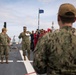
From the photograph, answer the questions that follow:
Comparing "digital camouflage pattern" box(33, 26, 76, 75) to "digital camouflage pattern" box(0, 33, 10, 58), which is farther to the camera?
A: "digital camouflage pattern" box(0, 33, 10, 58)

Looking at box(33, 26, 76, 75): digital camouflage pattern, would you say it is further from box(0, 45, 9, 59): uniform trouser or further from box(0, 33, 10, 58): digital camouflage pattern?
box(0, 45, 9, 59): uniform trouser

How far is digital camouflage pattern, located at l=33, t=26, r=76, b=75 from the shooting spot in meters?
3.46

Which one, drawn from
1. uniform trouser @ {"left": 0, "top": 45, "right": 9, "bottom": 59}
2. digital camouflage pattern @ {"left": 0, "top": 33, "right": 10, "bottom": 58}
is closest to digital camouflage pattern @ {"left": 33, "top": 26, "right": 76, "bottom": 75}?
digital camouflage pattern @ {"left": 0, "top": 33, "right": 10, "bottom": 58}

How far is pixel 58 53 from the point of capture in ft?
11.4

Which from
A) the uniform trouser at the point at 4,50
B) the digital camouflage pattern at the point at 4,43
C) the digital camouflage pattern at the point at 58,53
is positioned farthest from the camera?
the uniform trouser at the point at 4,50

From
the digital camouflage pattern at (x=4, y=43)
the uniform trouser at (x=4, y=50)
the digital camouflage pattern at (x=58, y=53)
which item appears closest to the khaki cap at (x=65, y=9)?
the digital camouflage pattern at (x=58, y=53)

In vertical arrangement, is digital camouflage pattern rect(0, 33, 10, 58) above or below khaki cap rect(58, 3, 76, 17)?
below

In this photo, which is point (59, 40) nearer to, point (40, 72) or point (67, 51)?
point (67, 51)

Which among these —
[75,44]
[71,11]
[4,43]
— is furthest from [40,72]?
[4,43]

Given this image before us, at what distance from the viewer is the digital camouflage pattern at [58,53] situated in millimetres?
3457

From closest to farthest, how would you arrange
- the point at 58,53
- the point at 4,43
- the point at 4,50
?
1. the point at 58,53
2. the point at 4,43
3. the point at 4,50

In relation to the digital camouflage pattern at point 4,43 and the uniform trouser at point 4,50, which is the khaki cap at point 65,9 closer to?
the digital camouflage pattern at point 4,43

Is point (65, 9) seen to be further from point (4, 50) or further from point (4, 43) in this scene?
point (4, 50)

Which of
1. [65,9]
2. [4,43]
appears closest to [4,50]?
[4,43]
